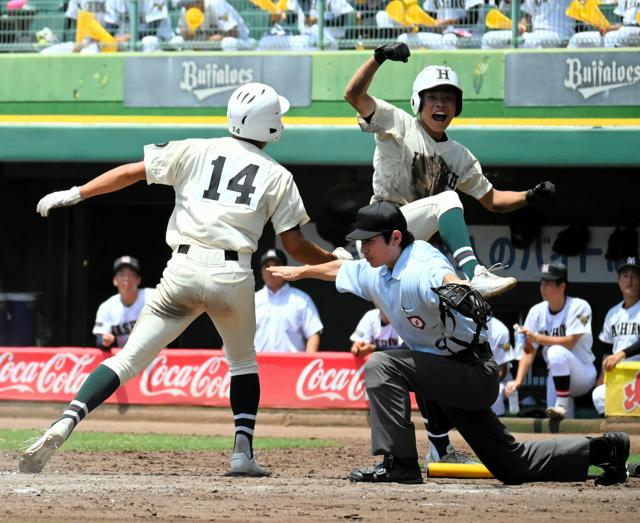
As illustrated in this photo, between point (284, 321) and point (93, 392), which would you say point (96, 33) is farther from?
point (93, 392)

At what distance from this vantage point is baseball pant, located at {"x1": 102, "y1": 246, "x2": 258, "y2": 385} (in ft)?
20.2

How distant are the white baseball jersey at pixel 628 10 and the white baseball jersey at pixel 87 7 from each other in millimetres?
5183

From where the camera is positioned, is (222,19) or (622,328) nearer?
(622,328)

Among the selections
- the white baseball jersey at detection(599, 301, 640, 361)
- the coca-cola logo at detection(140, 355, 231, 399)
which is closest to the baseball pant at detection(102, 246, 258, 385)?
the coca-cola logo at detection(140, 355, 231, 399)

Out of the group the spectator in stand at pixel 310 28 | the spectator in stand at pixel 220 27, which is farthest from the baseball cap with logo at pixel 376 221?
the spectator in stand at pixel 220 27

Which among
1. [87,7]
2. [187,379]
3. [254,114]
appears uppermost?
[87,7]

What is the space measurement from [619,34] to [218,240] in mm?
6409

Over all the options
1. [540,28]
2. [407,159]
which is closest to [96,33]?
[540,28]

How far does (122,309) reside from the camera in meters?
11.1

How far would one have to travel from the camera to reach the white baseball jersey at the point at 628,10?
11.1m

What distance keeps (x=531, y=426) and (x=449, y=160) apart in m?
3.74

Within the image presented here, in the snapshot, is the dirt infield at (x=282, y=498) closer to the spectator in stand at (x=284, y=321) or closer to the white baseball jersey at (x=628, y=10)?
the spectator in stand at (x=284, y=321)

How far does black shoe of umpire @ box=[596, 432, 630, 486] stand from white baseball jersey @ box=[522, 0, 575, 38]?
6475mm

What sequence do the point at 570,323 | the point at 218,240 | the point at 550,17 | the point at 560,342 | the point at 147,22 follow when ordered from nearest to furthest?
the point at 218,240 → the point at 560,342 → the point at 570,323 → the point at 550,17 → the point at 147,22
